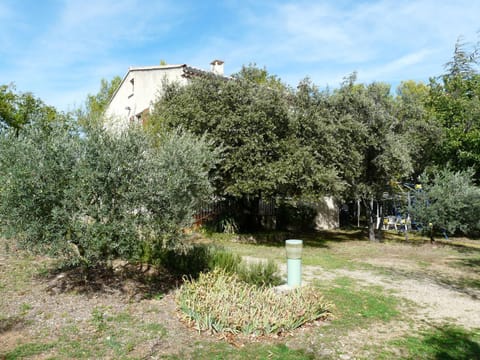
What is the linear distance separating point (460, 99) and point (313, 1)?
12090mm

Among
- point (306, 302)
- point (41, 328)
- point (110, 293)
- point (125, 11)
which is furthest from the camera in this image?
point (125, 11)

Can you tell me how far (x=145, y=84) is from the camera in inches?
771

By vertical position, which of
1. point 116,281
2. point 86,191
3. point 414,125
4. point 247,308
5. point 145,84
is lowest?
point 116,281

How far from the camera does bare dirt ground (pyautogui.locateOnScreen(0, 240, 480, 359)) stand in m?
4.79

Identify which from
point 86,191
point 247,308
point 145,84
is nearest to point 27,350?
point 86,191

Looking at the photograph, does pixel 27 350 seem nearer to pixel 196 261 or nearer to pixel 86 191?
pixel 86 191

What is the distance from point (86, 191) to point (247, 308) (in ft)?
9.73

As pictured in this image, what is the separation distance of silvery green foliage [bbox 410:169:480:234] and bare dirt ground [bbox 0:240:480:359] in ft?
16.5

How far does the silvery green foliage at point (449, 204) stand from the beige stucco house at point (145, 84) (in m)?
9.67

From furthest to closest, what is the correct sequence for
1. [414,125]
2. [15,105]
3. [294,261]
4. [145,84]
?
[15,105]
[145,84]
[414,125]
[294,261]

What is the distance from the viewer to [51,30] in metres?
10.1

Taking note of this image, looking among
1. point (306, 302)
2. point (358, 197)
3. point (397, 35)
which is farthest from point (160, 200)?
point (358, 197)

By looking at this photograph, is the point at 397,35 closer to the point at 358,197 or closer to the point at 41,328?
the point at 358,197

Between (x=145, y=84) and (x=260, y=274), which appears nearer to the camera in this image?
(x=260, y=274)
